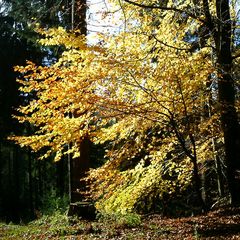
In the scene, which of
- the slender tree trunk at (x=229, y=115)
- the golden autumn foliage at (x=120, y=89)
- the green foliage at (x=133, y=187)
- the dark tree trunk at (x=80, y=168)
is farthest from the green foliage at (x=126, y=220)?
the slender tree trunk at (x=229, y=115)

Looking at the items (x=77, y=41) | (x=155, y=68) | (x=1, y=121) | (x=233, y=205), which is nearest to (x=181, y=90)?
(x=155, y=68)

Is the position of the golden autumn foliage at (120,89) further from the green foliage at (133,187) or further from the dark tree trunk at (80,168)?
the dark tree trunk at (80,168)

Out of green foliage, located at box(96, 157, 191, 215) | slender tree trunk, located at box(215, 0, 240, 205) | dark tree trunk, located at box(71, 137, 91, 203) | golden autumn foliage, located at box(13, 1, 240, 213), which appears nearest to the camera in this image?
golden autumn foliage, located at box(13, 1, 240, 213)

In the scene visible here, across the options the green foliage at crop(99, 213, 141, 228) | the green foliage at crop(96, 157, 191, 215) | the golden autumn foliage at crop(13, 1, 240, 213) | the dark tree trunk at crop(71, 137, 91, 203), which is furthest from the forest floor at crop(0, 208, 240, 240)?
the dark tree trunk at crop(71, 137, 91, 203)

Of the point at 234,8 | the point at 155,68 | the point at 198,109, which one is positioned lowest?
the point at 198,109

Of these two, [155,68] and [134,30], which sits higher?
[134,30]

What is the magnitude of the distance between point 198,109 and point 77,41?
3308 mm

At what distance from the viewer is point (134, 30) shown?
23.1 feet

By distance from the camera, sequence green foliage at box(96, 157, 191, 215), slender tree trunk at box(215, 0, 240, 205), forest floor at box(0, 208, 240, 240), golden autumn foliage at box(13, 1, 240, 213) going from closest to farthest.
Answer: golden autumn foliage at box(13, 1, 240, 213), forest floor at box(0, 208, 240, 240), slender tree trunk at box(215, 0, 240, 205), green foliage at box(96, 157, 191, 215)

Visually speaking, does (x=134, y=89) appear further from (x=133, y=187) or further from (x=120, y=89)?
(x=133, y=187)

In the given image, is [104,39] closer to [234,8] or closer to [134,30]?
[134,30]

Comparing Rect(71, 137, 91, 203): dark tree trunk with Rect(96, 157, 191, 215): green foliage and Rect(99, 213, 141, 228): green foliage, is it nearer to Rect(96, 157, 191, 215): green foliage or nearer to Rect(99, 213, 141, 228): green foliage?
Rect(99, 213, 141, 228): green foliage

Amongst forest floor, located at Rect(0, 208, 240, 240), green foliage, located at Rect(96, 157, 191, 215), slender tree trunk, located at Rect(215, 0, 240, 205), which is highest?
slender tree trunk, located at Rect(215, 0, 240, 205)

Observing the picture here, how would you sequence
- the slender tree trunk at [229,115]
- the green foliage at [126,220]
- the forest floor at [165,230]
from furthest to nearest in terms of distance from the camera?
1. the green foliage at [126,220]
2. the slender tree trunk at [229,115]
3. the forest floor at [165,230]
